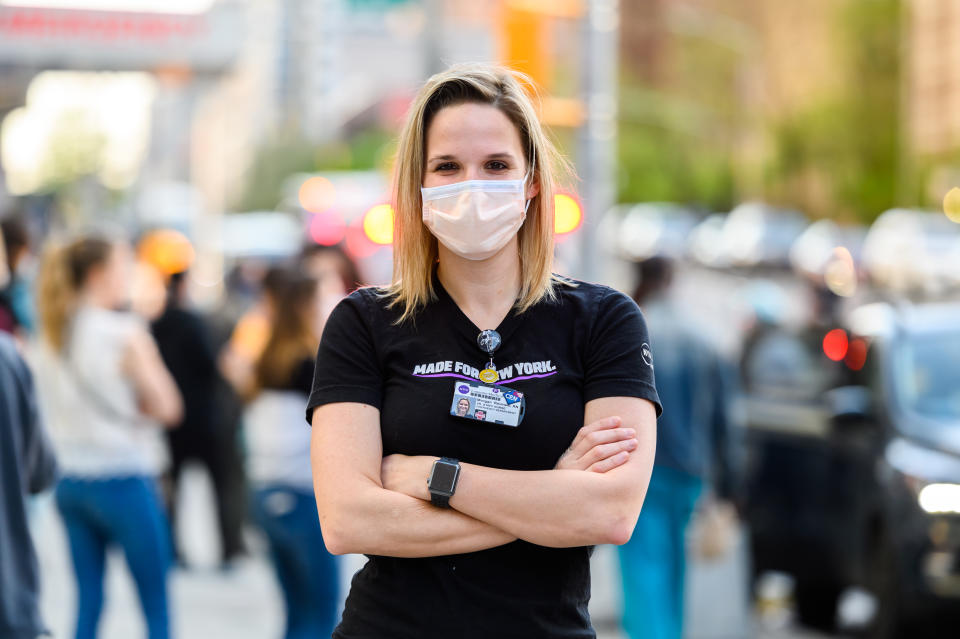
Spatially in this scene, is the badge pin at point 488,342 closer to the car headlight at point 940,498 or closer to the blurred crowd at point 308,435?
the blurred crowd at point 308,435

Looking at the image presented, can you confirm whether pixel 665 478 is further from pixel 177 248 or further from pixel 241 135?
pixel 241 135

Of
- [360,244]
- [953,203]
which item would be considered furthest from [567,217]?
[953,203]

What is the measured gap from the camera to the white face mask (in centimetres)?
321

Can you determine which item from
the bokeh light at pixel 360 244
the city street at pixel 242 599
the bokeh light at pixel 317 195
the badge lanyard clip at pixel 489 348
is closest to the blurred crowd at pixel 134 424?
the city street at pixel 242 599

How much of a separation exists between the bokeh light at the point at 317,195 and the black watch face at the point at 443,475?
29.6 m

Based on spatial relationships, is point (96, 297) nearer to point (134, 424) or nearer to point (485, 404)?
point (134, 424)

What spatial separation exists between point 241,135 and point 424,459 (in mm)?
113618

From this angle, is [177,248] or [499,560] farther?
[177,248]

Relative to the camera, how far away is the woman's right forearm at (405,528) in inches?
122

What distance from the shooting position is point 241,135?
4510 inches

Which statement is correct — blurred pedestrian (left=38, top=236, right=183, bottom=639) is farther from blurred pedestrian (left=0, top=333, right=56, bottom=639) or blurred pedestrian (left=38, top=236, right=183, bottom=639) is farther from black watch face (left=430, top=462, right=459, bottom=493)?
black watch face (left=430, top=462, right=459, bottom=493)

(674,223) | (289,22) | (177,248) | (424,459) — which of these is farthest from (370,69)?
(424,459)

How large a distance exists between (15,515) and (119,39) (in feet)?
53.1

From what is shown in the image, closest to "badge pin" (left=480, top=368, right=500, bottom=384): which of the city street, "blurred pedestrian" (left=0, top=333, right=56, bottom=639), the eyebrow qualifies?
the eyebrow
